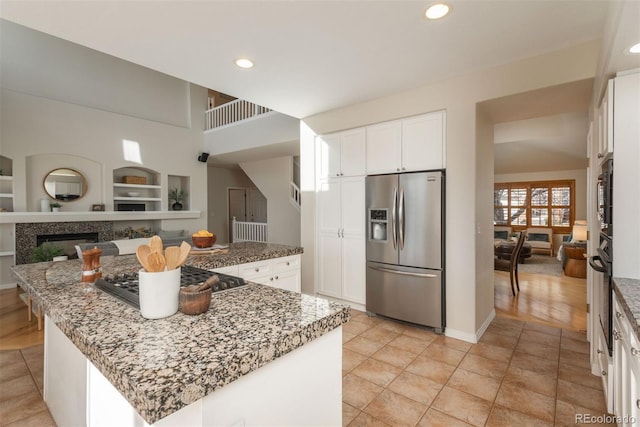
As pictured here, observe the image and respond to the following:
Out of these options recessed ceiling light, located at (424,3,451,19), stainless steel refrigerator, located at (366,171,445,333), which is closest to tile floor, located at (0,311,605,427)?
stainless steel refrigerator, located at (366,171,445,333)

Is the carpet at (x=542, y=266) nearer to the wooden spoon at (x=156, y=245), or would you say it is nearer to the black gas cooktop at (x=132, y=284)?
the black gas cooktop at (x=132, y=284)

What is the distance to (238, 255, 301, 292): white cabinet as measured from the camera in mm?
2514

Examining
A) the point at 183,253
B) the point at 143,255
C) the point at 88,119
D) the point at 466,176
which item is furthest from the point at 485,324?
the point at 88,119

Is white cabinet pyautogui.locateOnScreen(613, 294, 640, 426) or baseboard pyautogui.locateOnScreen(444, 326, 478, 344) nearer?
white cabinet pyautogui.locateOnScreen(613, 294, 640, 426)

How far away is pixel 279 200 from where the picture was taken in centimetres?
739

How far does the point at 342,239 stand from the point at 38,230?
565 cm

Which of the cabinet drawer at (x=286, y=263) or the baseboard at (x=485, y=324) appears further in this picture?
the baseboard at (x=485, y=324)

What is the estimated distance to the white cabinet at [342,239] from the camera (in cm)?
374

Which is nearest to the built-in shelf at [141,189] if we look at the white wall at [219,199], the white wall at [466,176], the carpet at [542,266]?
the white wall at [219,199]

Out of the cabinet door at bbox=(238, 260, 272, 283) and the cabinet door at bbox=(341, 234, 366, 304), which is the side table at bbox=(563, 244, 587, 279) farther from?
the cabinet door at bbox=(238, 260, 272, 283)

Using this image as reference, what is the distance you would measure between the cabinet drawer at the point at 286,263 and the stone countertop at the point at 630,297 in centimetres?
224

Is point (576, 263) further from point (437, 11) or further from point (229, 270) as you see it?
point (229, 270)

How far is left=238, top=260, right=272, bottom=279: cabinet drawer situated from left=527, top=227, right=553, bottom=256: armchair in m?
8.36

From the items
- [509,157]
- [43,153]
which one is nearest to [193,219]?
[43,153]
